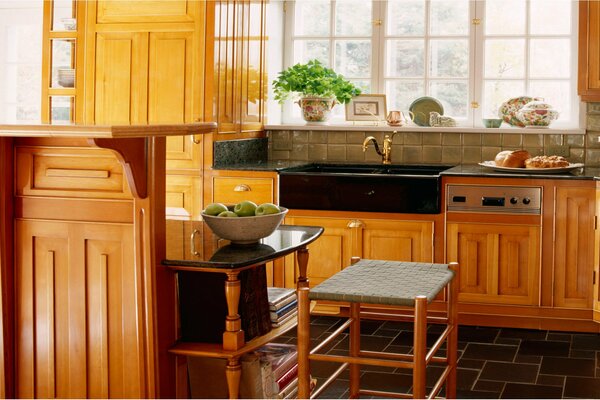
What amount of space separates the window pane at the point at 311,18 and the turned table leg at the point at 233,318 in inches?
160

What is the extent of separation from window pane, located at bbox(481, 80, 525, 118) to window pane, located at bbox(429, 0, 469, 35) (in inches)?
16.6

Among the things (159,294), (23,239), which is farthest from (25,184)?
(159,294)

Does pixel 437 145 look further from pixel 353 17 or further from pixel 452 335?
pixel 452 335

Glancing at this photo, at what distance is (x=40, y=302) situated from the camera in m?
2.81

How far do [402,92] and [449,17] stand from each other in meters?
0.61

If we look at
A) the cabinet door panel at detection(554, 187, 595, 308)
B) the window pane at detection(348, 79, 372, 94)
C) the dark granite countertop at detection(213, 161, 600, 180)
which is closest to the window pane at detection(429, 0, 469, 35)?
the window pane at detection(348, 79, 372, 94)

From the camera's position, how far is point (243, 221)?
2957 mm

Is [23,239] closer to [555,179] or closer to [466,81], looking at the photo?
[555,179]

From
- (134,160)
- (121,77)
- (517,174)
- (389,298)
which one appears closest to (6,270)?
(134,160)

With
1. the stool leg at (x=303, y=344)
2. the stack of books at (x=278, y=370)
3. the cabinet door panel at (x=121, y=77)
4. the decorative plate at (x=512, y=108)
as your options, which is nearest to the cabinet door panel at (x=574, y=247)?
the decorative plate at (x=512, y=108)

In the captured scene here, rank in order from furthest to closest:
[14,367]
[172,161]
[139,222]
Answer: [172,161]
[14,367]
[139,222]

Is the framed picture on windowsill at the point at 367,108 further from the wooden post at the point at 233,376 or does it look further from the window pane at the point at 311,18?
the wooden post at the point at 233,376

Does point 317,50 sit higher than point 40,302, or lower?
higher

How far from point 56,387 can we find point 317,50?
165 inches
